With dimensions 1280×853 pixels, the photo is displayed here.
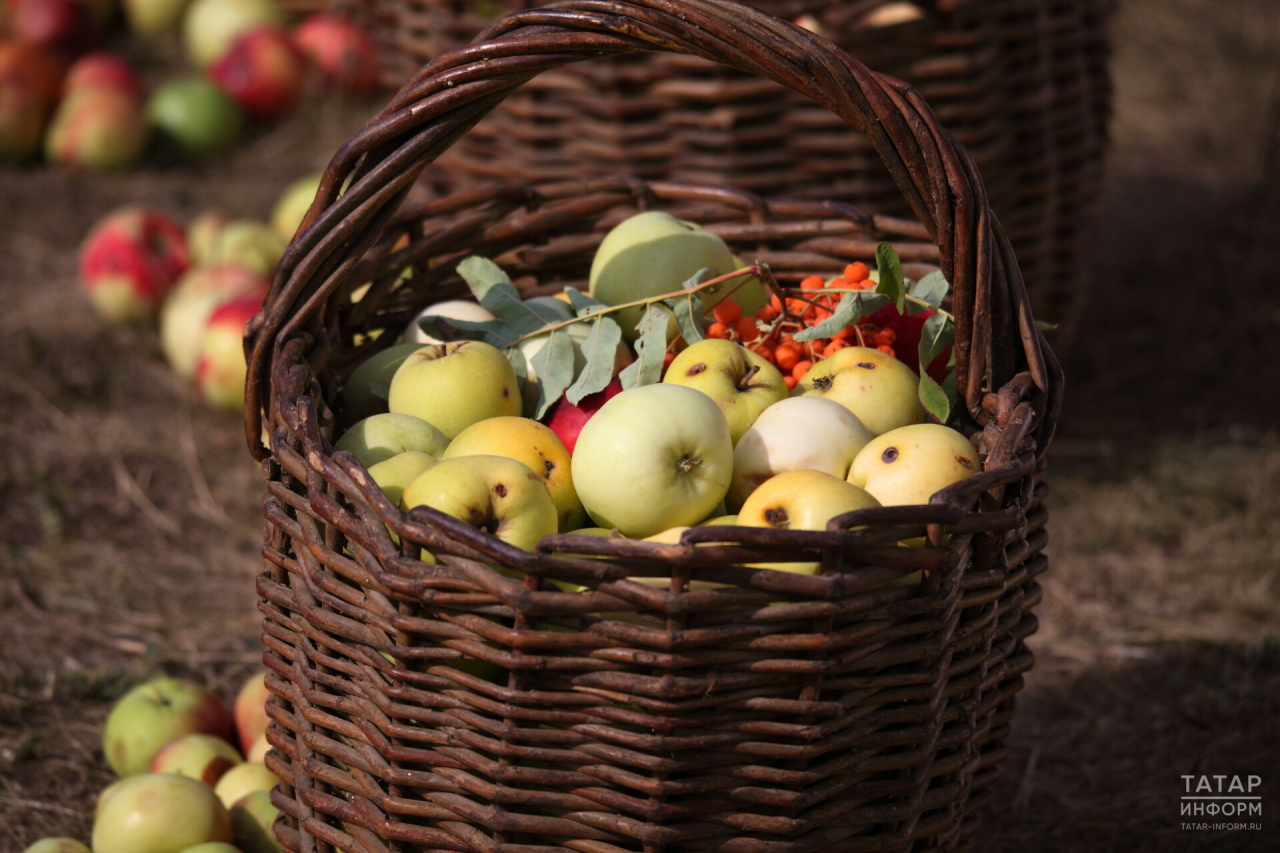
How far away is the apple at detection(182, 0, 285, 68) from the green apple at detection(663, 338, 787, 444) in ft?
13.2

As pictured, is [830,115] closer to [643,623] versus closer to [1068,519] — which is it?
[1068,519]

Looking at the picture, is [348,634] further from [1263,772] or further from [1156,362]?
[1156,362]

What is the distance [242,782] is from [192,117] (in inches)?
139

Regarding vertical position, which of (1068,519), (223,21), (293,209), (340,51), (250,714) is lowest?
(1068,519)

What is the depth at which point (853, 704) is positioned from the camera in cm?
101

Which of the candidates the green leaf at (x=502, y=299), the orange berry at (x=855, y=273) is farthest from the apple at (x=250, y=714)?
the orange berry at (x=855, y=273)

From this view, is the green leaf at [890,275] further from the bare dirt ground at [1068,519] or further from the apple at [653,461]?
the bare dirt ground at [1068,519]

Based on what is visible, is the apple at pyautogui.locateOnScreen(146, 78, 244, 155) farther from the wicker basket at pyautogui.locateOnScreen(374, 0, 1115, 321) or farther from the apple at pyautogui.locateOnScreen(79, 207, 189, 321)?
the wicker basket at pyautogui.locateOnScreen(374, 0, 1115, 321)

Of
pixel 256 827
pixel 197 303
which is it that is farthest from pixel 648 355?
pixel 197 303

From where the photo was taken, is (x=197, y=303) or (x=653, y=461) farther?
(x=197, y=303)

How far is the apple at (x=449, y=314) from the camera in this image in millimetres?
1606

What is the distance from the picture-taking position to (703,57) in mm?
1106

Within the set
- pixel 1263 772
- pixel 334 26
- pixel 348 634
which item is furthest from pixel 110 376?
pixel 1263 772

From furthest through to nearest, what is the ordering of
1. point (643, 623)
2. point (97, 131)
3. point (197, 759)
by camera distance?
point (97, 131) < point (197, 759) < point (643, 623)
